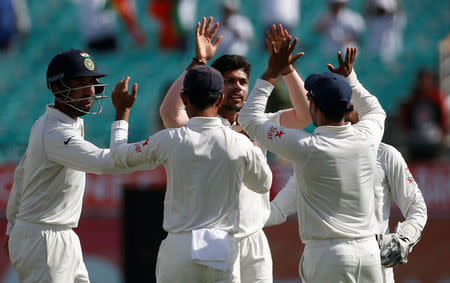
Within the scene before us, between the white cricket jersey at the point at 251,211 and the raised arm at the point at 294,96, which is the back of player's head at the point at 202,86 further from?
the white cricket jersey at the point at 251,211

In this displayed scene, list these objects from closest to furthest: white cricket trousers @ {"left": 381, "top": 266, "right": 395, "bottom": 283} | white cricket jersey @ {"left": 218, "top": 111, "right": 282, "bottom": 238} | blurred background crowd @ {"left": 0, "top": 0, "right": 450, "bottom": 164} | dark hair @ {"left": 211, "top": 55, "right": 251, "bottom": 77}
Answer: white cricket jersey @ {"left": 218, "top": 111, "right": 282, "bottom": 238}
white cricket trousers @ {"left": 381, "top": 266, "right": 395, "bottom": 283}
dark hair @ {"left": 211, "top": 55, "right": 251, "bottom": 77}
blurred background crowd @ {"left": 0, "top": 0, "right": 450, "bottom": 164}

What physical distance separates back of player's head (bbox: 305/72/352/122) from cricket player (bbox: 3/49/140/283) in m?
1.23

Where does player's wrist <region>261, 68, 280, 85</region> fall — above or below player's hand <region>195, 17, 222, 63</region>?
below

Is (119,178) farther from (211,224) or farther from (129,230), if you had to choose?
(211,224)

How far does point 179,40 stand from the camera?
→ 14.5 m

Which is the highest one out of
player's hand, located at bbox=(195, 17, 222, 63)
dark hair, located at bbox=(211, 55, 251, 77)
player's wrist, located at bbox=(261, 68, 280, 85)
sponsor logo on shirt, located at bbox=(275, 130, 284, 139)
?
player's hand, located at bbox=(195, 17, 222, 63)

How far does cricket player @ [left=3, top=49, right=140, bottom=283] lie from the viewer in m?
4.66

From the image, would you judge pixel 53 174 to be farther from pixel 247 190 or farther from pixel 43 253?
pixel 247 190

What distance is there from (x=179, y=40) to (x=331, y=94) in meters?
10.3

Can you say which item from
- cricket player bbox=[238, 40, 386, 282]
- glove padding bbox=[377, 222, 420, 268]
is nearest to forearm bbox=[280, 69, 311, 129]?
cricket player bbox=[238, 40, 386, 282]

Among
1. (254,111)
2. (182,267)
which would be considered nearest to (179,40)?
(254,111)

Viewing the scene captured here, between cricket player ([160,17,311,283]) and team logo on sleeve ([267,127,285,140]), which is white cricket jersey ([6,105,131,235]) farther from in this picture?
team logo on sleeve ([267,127,285,140])

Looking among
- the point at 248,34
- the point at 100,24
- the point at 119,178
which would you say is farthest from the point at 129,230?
the point at 100,24

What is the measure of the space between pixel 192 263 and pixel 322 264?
0.71m
